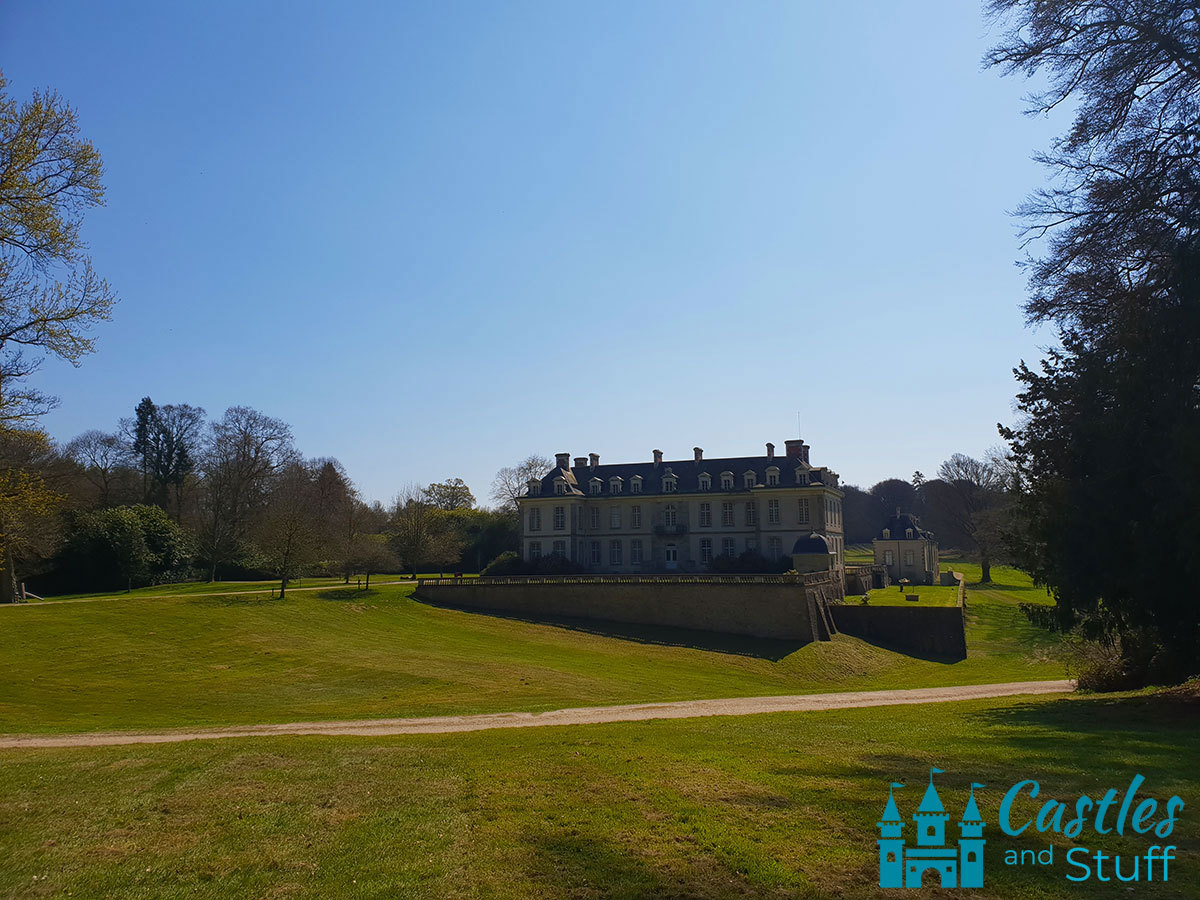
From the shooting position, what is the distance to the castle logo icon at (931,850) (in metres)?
5.94

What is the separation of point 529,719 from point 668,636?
21.3 metres

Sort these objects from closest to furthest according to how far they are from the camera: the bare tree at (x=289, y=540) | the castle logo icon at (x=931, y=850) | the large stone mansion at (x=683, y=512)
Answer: the castle logo icon at (x=931, y=850), the bare tree at (x=289, y=540), the large stone mansion at (x=683, y=512)

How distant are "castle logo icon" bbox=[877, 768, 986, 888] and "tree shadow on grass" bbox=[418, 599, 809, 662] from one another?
27615 millimetres

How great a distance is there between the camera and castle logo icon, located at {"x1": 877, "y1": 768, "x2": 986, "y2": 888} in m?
5.94

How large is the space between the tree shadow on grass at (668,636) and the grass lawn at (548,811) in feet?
74.5

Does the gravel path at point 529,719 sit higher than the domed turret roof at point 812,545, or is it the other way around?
the domed turret roof at point 812,545

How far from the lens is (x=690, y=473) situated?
56656 millimetres

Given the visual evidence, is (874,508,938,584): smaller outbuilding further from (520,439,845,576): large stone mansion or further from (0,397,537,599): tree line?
(0,397,537,599): tree line

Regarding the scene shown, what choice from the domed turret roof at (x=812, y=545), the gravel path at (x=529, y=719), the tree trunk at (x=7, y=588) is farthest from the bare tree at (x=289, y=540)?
the domed turret roof at (x=812, y=545)

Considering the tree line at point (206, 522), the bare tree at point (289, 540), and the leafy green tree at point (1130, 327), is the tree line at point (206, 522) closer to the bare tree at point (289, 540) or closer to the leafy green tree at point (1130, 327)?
the bare tree at point (289, 540)

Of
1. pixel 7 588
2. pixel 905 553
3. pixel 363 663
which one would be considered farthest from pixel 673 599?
pixel 7 588

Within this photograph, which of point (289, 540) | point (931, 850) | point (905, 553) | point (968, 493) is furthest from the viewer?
point (968, 493)

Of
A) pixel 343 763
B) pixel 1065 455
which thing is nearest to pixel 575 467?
pixel 1065 455

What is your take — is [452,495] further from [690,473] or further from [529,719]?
[529,719]
